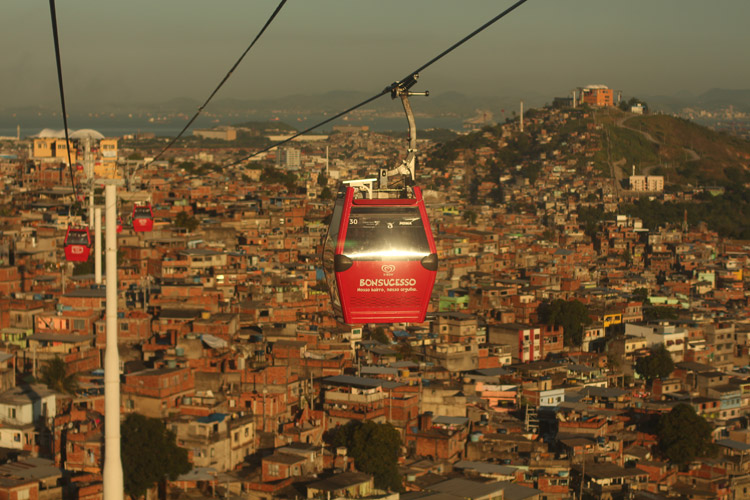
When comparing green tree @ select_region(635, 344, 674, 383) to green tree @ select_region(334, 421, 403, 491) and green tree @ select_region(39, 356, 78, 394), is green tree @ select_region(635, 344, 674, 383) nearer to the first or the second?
green tree @ select_region(334, 421, 403, 491)

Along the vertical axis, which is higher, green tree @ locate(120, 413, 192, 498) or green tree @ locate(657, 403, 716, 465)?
green tree @ locate(120, 413, 192, 498)

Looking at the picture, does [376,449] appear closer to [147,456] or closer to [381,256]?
[147,456]

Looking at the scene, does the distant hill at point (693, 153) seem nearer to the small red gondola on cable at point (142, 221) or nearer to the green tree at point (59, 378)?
the small red gondola on cable at point (142, 221)

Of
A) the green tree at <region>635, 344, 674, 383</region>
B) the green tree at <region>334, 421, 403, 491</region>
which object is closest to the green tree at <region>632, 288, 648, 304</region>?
the green tree at <region>635, 344, 674, 383</region>

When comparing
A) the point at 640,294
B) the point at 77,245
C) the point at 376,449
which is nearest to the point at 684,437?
the point at 376,449

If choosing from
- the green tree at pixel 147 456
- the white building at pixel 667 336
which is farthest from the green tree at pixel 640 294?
the green tree at pixel 147 456

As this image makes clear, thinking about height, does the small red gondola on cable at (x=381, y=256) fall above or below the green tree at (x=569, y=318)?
above
